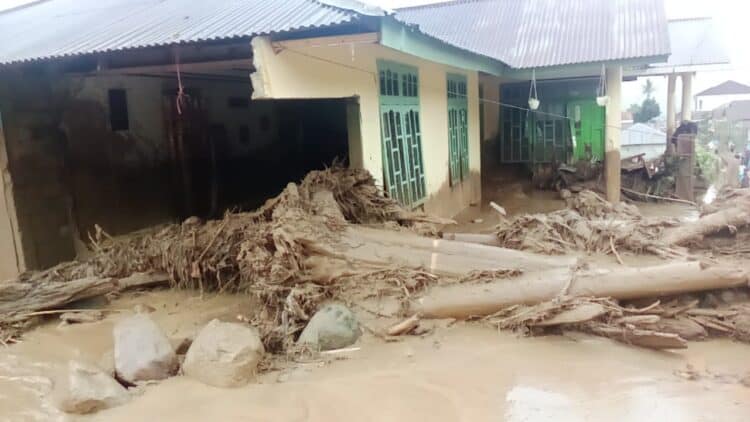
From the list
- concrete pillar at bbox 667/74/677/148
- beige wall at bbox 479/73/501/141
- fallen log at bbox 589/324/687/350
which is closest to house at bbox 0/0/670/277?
beige wall at bbox 479/73/501/141

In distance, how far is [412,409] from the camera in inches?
145

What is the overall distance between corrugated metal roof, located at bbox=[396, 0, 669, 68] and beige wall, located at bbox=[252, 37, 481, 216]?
1432 millimetres

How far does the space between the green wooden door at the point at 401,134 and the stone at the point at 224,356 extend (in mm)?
3892

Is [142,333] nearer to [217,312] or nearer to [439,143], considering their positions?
[217,312]

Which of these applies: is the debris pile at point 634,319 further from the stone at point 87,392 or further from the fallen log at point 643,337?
the stone at point 87,392

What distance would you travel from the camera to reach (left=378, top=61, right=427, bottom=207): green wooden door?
7.94 meters

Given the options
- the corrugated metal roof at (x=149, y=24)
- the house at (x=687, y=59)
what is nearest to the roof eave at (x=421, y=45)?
the corrugated metal roof at (x=149, y=24)

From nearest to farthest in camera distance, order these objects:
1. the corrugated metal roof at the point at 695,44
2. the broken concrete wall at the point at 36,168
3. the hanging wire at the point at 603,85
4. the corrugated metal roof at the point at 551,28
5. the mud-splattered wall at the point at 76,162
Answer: the broken concrete wall at the point at 36,168, the mud-splattered wall at the point at 76,162, the corrugated metal roof at the point at 551,28, the hanging wire at the point at 603,85, the corrugated metal roof at the point at 695,44

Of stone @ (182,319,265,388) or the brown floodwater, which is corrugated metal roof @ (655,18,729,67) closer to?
the brown floodwater

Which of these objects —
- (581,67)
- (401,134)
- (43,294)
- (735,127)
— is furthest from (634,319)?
(735,127)

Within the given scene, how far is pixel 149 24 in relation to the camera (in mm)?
6973

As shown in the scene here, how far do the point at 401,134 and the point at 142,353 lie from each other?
5.16 metres

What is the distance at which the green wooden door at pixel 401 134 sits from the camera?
26.1 ft

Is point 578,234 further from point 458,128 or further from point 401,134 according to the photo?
point 458,128
